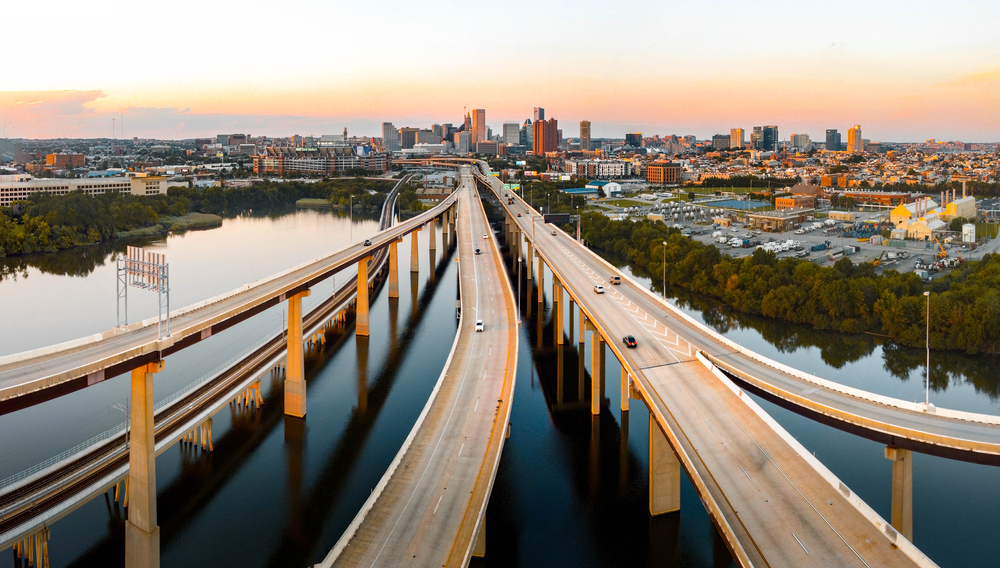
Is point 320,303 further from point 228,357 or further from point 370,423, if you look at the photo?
point 370,423

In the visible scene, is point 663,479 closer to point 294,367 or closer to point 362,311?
point 294,367

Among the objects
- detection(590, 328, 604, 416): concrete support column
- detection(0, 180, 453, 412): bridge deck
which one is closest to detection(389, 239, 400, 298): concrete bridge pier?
detection(0, 180, 453, 412): bridge deck

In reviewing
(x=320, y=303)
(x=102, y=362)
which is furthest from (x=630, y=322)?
(x=320, y=303)

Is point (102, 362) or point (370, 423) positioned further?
point (370, 423)

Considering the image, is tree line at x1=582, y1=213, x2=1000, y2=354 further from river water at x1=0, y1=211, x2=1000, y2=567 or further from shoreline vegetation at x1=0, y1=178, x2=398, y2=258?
shoreline vegetation at x1=0, y1=178, x2=398, y2=258

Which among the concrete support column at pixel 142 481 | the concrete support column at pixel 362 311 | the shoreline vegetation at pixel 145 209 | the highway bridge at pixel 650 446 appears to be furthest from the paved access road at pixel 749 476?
the shoreline vegetation at pixel 145 209

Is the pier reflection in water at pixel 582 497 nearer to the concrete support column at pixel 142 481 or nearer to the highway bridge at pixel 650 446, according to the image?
the highway bridge at pixel 650 446
